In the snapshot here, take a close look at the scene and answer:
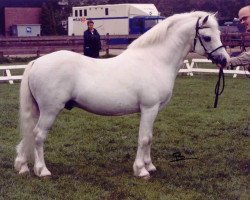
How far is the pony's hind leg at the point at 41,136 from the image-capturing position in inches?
243

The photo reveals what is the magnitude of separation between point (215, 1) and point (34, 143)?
1559 inches

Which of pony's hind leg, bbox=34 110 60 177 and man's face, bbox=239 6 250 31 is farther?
man's face, bbox=239 6 250 31

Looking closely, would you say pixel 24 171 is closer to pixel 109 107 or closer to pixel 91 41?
pixel 109 107

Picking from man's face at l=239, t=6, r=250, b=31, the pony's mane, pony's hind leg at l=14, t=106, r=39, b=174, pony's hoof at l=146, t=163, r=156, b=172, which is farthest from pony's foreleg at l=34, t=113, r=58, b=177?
man's face at l=239, t=6, r=250, b=31

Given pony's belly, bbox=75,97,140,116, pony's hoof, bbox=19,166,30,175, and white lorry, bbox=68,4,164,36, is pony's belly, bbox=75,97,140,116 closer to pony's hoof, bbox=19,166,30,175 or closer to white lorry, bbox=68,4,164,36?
pony's hoof, bbox=19,166,30,175

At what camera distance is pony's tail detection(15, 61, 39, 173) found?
6.24 meters

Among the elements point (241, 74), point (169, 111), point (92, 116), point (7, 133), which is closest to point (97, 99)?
point (7, 133)

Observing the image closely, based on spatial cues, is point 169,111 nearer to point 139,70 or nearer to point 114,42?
point 139,70

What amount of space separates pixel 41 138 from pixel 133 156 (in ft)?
5.86

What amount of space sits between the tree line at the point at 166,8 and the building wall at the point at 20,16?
4.62 ft

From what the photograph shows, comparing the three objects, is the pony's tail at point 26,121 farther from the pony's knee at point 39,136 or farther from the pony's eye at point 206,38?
the pony's eye at point 206,38

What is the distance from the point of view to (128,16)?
3700 centimetres

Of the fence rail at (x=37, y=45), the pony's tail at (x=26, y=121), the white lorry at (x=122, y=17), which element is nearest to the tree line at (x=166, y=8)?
the white lorry at (x=122, y=17)

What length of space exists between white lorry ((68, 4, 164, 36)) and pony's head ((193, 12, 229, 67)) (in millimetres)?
29347
